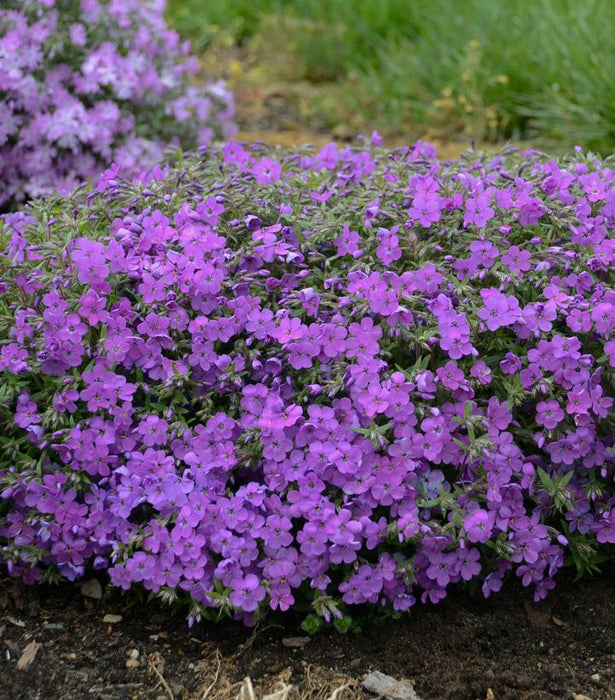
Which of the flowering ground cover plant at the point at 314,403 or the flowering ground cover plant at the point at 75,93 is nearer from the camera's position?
the flowering ground cover plant at the point at 314,403

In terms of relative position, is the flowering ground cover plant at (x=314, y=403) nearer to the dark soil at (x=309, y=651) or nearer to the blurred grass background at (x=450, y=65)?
the dark soil at (x=309, y=651)

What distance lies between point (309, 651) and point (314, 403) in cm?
65

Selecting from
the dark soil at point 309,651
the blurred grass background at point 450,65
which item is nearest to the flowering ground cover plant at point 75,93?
the blurred grass background at point 450,65

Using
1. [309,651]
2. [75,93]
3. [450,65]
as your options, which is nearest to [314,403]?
[309,651]

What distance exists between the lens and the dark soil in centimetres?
227

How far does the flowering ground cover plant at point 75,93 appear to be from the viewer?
4.27 metres

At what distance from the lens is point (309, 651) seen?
7.87 feet

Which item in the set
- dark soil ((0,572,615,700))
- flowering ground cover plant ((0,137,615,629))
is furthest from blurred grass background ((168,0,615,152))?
dark soil ((0,572,615,700))

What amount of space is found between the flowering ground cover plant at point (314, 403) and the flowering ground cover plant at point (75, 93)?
1757mm

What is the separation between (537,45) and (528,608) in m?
4.61

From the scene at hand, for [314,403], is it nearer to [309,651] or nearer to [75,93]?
[309,651]

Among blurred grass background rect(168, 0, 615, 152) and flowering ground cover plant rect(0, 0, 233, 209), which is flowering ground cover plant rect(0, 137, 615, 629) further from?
blurred grass background rect(168, 0, 615, 152)

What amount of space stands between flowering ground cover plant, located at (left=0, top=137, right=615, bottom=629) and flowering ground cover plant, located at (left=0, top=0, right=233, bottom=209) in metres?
1.76

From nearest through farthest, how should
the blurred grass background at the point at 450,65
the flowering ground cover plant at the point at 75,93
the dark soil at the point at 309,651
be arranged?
the dark soil at the point at 309,651, the flowering ground cover plant at the point at 75,93, the blurred grass background at the point at 450,65
